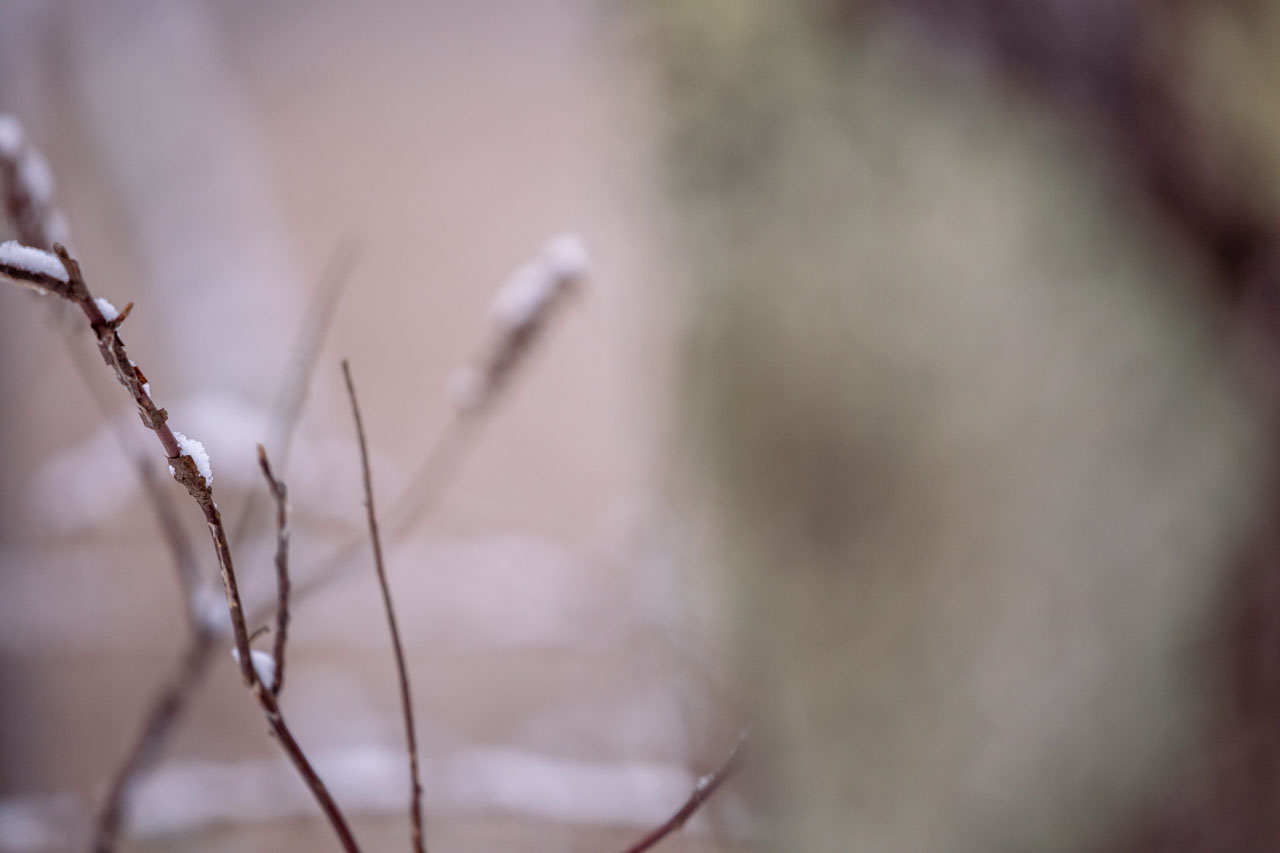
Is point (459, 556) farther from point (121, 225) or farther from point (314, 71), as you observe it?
point (314, 71)

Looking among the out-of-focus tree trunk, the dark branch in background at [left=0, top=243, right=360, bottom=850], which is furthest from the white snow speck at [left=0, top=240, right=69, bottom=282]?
the out-of-focus tree trunk

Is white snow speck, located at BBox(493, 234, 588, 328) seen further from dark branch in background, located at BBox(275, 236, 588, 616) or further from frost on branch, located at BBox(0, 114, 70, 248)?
frost on branch, located at BBox(0, 114, 70, 248)

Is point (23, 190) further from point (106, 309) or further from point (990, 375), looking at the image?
point (990, 375)

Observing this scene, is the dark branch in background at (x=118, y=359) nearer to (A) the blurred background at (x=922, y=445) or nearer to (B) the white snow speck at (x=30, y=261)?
(B) the white snow speck at (x=30, y=261)

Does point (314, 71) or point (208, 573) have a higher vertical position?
point (314, 71)

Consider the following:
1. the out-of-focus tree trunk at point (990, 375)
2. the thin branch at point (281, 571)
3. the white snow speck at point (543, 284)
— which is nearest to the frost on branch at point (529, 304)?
the white snow speck at point (543, 284)

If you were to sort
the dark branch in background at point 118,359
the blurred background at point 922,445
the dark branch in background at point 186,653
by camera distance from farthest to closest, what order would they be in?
the blurred background at point 922,445
the dark branch in background at point 186,653
the dark branch in background at point 118,359

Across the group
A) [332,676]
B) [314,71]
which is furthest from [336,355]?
[314,71]

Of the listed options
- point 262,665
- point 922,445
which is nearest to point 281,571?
point 262,665
